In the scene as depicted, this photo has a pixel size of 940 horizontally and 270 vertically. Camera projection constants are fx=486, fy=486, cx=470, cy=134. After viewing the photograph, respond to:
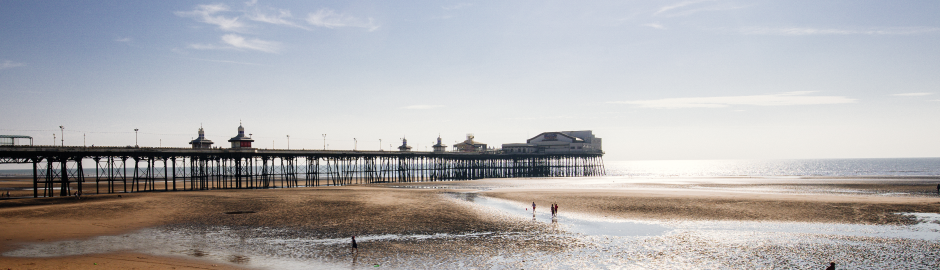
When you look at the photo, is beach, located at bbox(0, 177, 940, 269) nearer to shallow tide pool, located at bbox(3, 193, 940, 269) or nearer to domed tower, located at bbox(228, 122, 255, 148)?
shallow tide pool, located at bbox(3, 193, 940, 269)

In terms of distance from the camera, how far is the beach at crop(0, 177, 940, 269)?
18469mm

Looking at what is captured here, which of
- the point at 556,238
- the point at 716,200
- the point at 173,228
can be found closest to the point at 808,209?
the point at 716,200

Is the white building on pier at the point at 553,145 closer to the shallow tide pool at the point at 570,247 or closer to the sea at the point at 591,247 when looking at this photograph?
the sea at the point at 591,247

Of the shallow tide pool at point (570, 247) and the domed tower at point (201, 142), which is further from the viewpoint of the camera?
the domed tower at point (201, 142)

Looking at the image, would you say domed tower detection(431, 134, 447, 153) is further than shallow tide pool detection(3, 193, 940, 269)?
Yes

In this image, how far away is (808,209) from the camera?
32.4 meters

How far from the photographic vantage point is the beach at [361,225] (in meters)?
18.5

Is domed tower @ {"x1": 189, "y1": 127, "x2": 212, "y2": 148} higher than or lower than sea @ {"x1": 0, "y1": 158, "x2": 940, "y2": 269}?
higher

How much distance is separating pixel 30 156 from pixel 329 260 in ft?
135

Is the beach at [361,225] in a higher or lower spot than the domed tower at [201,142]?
lower

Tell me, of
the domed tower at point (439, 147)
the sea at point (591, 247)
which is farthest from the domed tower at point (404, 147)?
Answer: the sea at point (591, 247)

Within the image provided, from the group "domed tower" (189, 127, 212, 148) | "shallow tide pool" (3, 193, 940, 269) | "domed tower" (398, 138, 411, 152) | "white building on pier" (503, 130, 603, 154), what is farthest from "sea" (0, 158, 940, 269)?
"white building on pier" (503, 130, 603, 154)

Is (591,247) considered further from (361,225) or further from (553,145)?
(553,145)

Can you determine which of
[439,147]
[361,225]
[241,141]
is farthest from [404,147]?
[361,225]
